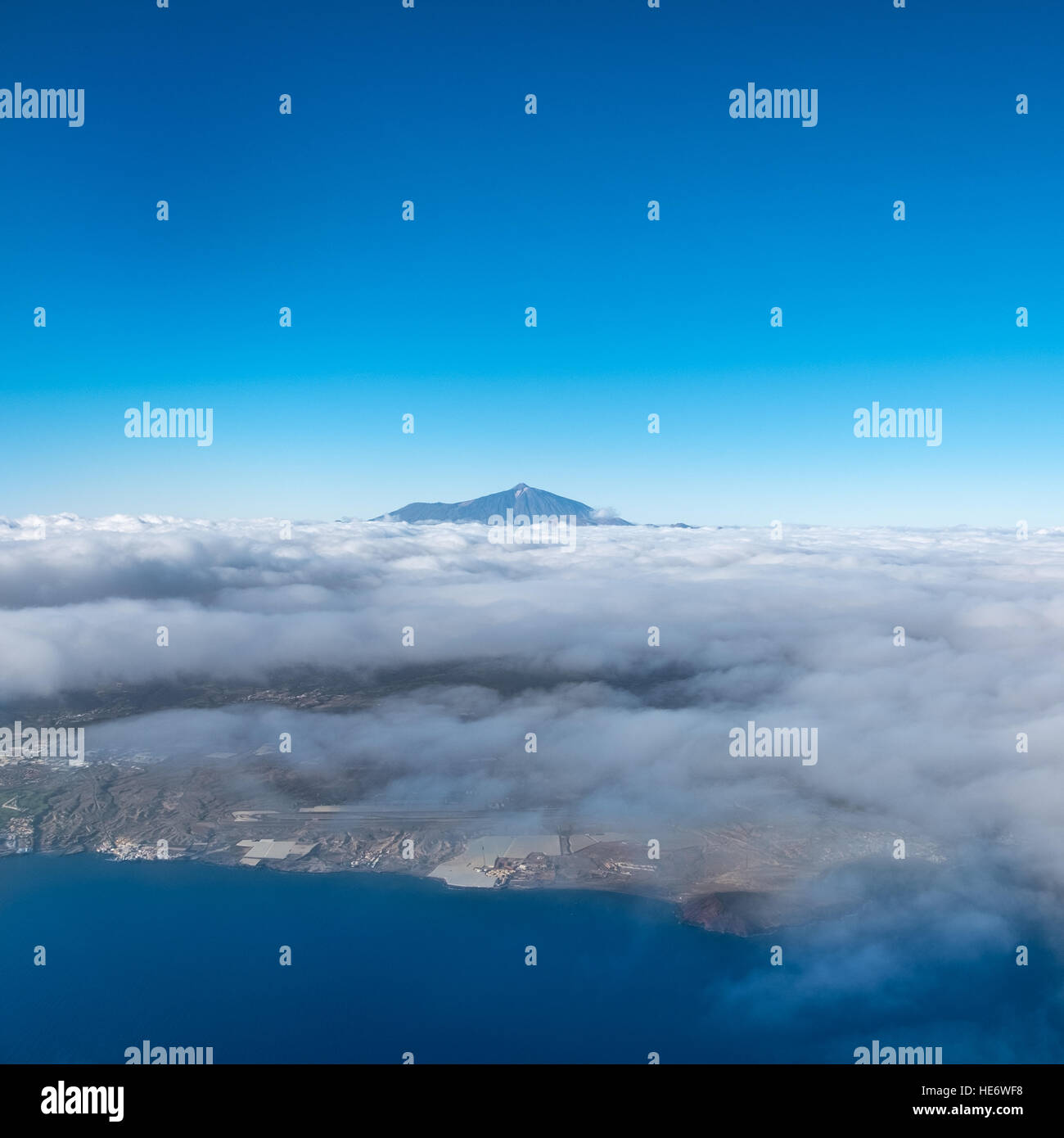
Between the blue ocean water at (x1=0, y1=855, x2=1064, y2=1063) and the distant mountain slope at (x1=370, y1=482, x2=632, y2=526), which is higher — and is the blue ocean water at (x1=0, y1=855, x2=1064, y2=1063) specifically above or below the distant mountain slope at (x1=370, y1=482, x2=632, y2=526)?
below

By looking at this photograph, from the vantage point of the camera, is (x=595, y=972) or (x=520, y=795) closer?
(x=595, y=972)

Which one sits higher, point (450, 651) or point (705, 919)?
point (450, 651)

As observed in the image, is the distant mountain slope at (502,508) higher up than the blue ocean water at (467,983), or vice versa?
the distant mountain slope at (502,508)

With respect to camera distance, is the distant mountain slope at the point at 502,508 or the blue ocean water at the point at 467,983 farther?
the distant mountain slope at the point at 502,508

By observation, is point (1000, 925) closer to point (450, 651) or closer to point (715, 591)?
point (450, 651)

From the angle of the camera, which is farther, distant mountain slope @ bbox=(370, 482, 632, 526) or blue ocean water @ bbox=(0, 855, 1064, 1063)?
distant mountain slope @ bbox=(370, 482, 632, 526)
